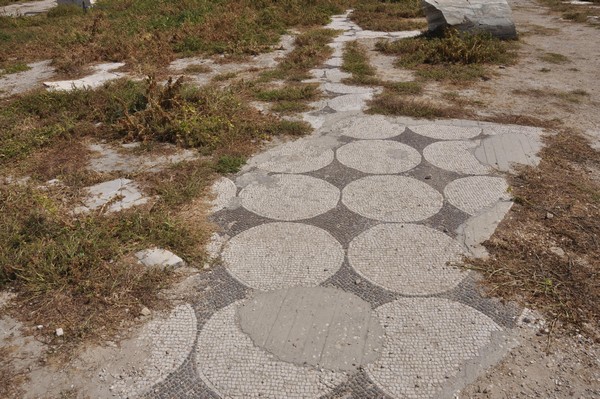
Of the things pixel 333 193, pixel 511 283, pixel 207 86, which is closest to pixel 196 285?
pixel 333 193

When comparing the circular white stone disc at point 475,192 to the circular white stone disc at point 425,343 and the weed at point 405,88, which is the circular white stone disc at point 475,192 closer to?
the circular white stone disc at point 425,343

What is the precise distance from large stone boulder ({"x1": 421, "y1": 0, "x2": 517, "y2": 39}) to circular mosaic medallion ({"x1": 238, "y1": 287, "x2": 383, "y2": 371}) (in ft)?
21.4

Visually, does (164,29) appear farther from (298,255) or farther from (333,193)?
(298,255)

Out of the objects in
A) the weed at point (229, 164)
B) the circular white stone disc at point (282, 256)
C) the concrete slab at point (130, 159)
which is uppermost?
the concrete slab at point (130, 159)

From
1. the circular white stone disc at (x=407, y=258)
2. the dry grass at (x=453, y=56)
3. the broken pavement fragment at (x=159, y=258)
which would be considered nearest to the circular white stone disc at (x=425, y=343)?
the circular white stone disc at (x=407, y=258)

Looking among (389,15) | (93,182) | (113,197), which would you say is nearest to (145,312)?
(113,197)

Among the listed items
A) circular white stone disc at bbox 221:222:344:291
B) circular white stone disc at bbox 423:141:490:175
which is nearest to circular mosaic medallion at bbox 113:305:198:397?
circular white stone disc at bbox 221:222:344:291

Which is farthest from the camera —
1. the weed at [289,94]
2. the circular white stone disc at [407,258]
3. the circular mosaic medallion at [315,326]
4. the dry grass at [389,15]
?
the dry grass at [389,15]

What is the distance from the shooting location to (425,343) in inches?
78.8

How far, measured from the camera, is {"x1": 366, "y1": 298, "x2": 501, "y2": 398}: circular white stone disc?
1818 millimetres

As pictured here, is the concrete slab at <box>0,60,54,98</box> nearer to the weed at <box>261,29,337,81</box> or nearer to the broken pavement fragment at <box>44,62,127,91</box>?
the broken pavement fragment at <box>44,62,127,91</box>

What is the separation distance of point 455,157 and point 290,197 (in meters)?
1.59

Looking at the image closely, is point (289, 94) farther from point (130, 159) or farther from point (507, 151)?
point (507, 151)

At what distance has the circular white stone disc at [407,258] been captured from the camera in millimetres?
2365
